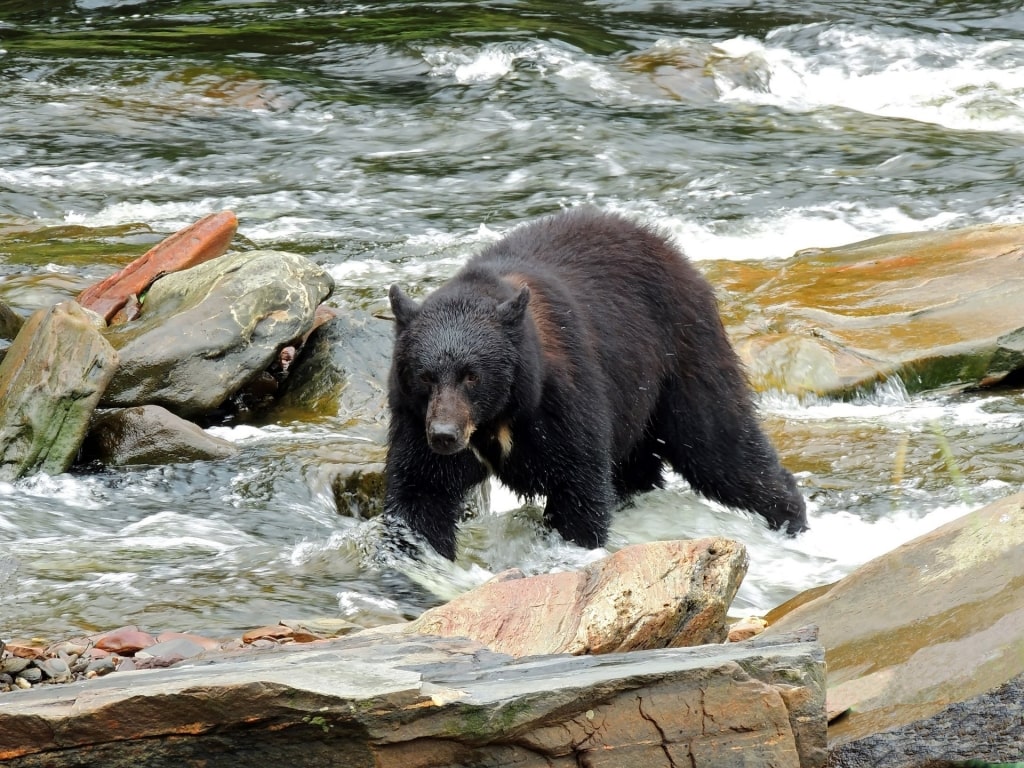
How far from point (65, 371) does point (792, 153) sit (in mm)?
9517

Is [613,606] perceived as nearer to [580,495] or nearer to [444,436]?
[444,436]

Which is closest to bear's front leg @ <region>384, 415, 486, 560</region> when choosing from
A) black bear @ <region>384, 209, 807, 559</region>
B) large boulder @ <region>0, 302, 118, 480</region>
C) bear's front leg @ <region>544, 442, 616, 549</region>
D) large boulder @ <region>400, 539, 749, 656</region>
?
black bear @ <region>384, 209, 807, 559</region>

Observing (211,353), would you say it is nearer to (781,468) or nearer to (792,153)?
(781,468)

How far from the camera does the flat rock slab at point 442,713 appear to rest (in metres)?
3.09

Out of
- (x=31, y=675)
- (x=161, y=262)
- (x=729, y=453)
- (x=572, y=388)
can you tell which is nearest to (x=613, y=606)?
(x=31, y=675)

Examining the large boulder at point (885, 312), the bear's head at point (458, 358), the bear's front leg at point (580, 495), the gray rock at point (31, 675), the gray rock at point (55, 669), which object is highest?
the bear's head at point (458, 358)

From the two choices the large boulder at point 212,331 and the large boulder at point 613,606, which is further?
the large boulder at point 212,331

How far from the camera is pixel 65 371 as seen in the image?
721 cm

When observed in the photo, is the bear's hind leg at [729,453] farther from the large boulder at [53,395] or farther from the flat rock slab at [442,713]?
the flat rock slab at [442,713]

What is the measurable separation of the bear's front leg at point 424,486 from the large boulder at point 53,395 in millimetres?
1929

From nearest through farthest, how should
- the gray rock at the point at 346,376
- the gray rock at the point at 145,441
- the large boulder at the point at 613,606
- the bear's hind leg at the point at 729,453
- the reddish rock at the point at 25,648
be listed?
1. the large boulder at the point at 613,606
2. the reddish rock at the point at 25,648
3. the bear's hind leg at the point at 729,453
4. the gray rock at the point at 145,441
5. the gray rock at the point at 346,376

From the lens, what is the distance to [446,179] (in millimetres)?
14133

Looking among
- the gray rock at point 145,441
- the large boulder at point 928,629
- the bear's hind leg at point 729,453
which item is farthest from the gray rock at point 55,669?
the bear's hind leg at point 729,453

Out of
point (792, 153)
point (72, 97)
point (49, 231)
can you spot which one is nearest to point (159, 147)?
point (72, 97)
